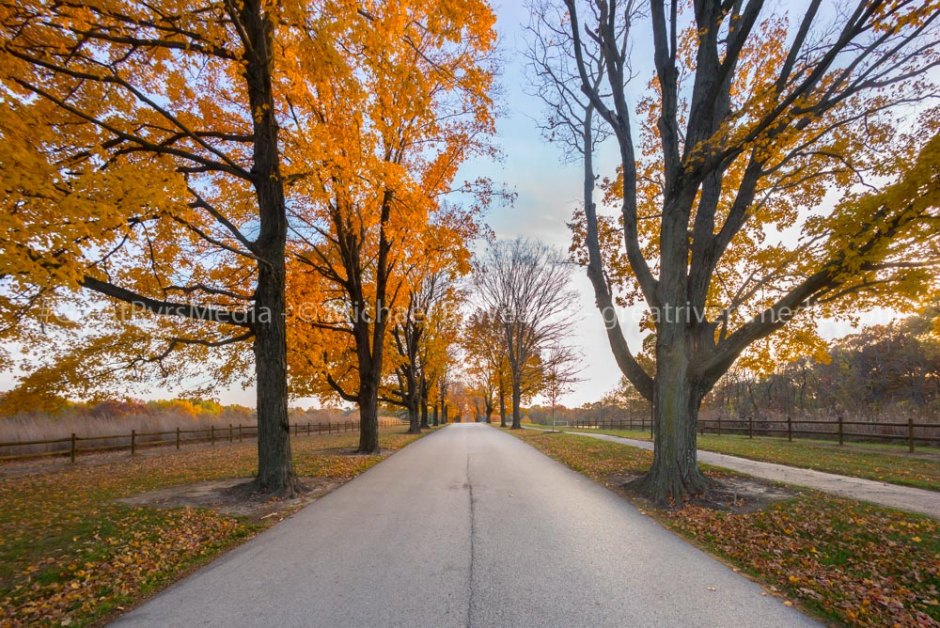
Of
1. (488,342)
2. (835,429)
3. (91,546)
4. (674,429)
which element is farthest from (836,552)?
(488,342)

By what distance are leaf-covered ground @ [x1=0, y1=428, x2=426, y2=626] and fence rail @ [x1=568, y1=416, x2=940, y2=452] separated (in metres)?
19.0

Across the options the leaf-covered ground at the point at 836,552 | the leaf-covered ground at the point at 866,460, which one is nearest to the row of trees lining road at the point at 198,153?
the leaf-covered ground at the point at 836,552

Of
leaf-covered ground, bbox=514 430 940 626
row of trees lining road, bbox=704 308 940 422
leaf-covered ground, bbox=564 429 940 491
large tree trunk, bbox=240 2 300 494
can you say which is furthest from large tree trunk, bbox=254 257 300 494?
row of trees lining road, bbox=704 308 940 422

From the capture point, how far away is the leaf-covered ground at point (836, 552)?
3480mm

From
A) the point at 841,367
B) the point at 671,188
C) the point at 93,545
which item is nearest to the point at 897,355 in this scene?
the point at 841,367

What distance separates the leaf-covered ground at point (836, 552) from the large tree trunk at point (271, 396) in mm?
6328

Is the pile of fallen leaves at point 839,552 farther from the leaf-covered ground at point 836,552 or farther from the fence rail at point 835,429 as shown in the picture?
the fence rail at point 835,429

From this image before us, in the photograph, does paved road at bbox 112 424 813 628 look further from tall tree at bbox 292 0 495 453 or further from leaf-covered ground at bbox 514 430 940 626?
tall tree at bbox 292 0 495 453

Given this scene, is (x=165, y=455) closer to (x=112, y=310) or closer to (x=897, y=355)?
(x=112, y=310)

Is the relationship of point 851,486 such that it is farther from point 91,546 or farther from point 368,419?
point 368,419

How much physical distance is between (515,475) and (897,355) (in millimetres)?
28874

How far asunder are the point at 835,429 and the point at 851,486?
15519 millimetres

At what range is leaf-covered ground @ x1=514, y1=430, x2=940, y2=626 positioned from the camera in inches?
137

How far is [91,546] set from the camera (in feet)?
14.6
